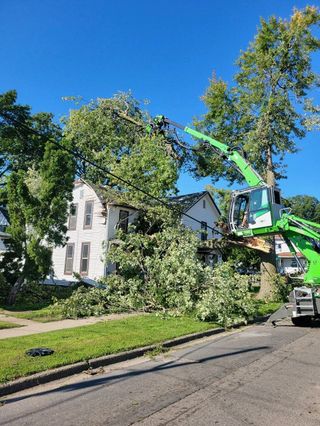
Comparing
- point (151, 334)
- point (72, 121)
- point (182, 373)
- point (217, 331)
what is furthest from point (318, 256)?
point (72, 121)

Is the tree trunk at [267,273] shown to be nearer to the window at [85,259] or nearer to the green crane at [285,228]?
the green crane at [285,228]

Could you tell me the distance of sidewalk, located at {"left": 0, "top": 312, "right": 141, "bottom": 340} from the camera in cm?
1030

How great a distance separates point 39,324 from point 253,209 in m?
8.35

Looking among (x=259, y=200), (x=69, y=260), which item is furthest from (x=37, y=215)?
(x=69, y=260)

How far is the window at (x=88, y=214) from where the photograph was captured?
2392 centimetres

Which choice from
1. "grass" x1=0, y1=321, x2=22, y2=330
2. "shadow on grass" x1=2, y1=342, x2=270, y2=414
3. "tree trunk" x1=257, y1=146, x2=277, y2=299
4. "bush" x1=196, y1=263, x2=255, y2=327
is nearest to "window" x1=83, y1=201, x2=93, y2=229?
"tree trunk" x1=257, y1=146, x2=277, y2=299

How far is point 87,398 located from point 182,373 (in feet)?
6.47

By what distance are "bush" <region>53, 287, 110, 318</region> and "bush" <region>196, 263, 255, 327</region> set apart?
367 cm

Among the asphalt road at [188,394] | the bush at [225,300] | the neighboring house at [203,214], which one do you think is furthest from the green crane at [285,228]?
the neighboring house at [203,214]

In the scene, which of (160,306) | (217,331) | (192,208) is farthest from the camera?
(192,208)

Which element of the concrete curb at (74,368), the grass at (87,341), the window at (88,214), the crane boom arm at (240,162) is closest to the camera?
the concrete curb at (74,368)

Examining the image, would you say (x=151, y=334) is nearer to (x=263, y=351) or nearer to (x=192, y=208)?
(x=263, y=351)

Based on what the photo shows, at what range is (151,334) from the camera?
33.4 ft

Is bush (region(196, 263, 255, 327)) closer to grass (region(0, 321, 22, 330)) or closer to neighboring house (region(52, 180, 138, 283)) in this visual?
grass (region(0, 321, 22, 330))
